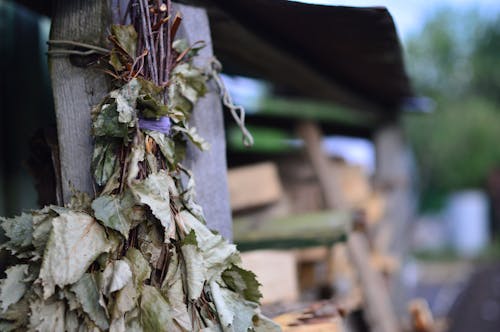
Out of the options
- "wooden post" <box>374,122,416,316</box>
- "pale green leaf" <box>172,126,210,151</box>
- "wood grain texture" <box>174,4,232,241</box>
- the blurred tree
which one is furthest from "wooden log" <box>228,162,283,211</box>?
the blurred tree

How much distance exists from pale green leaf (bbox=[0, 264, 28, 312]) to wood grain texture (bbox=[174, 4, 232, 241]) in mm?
665

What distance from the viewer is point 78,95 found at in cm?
195

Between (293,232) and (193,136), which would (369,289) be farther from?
(193,136)

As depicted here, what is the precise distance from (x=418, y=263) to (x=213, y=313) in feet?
49.0

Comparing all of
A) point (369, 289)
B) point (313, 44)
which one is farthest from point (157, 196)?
point (369, 289)

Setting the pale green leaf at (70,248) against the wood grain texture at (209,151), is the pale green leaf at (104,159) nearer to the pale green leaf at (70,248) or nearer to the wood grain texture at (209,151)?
the pale green leaf at (70,248)

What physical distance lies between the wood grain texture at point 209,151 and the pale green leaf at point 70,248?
20.4 inches

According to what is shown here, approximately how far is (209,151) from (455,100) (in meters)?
22.1

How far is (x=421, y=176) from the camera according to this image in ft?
61.2

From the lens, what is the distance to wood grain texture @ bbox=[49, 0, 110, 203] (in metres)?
1.94

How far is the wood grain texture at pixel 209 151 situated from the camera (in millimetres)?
2201

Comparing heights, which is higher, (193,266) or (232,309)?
(193,266)

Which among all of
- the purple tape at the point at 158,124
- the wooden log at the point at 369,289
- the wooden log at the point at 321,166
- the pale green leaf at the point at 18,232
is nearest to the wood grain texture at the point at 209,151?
the purple tape at the point at 158,124

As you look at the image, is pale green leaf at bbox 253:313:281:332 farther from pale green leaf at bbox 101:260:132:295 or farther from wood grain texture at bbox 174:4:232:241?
pale green leaf at bbox 101:260:132:295
